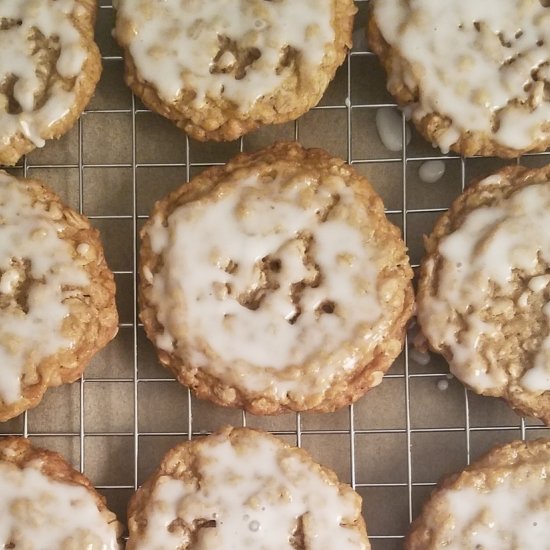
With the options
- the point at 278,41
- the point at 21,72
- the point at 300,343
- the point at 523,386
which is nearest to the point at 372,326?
the point at 300,343

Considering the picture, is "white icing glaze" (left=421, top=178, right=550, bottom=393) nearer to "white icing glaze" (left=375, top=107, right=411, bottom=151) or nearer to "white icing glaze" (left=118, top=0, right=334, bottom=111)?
"white icing glaze" (left=375, top=107, right=411, bottom=151)

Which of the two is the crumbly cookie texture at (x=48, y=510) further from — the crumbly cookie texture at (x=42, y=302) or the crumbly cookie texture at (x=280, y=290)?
the crumbly cookie texture at (x=280, y=290)

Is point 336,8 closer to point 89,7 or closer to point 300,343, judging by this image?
point 89,7

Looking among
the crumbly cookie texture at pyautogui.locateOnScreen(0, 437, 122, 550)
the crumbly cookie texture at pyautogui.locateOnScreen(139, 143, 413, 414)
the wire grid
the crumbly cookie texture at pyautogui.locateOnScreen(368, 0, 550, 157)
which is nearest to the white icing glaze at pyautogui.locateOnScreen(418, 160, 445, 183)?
the wire grid

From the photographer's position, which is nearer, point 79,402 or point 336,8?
point 336,8

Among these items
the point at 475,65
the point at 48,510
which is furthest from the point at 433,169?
the point at 48,510

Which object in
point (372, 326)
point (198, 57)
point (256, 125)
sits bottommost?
point (372, 326)

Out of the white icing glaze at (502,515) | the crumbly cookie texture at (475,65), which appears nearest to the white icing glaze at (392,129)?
the crumbly cookie texture at (475,65)

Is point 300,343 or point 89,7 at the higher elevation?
point 89,7
